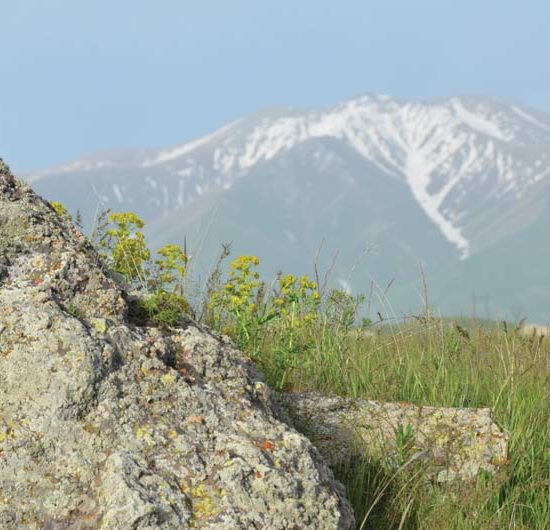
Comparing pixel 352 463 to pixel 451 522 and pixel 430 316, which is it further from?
pixel 430 316

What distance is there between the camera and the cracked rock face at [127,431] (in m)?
2.86

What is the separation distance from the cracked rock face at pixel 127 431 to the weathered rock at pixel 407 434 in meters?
0.90

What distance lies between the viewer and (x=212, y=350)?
3523mm

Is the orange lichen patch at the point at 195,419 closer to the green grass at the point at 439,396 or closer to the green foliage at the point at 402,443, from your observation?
the green grass at the point at 439,396

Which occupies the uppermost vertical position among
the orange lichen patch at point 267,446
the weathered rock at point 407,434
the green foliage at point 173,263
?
the green foliage at point 173,263

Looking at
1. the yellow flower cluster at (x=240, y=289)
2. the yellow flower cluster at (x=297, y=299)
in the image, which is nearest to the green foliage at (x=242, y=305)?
the yellow flower cluster at (x=240, y=289)

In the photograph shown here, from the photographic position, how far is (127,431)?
3.04 metres

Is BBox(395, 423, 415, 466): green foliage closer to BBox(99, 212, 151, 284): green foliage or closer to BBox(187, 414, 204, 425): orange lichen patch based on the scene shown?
BBox(187, 414, 204, 425): orange lichen patch

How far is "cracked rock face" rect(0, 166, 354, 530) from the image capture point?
2855 mm

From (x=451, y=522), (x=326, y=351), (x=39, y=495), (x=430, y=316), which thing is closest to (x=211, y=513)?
(x=39, y=495)

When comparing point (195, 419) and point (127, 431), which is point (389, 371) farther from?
point (127, 431)

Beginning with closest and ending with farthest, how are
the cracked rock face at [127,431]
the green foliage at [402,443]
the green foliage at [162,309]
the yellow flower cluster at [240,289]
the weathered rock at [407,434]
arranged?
the cracked rock face at [127,431], the green foliage at [162,309], the green foliage at [402,443], the weathered rock at [407,434], the yellow flower cluster at [240,289]

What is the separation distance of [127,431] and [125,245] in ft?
11.5

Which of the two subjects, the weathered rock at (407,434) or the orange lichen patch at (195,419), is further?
the weathered rock at (407,434)
